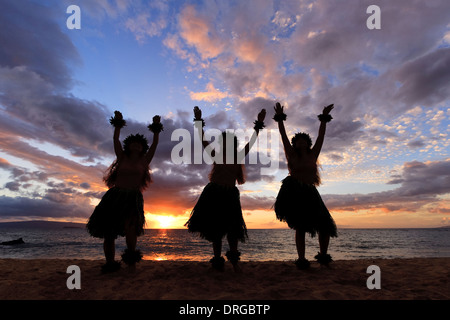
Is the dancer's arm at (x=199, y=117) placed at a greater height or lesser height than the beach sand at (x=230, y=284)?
greater

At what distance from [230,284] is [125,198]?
90.5 inches

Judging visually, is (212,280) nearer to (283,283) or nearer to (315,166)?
(283,283)

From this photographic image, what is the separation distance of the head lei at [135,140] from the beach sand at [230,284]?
87.2 inches

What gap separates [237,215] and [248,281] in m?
1.12

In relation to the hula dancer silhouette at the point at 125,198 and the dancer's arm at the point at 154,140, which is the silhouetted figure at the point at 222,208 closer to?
the dancer's arm at the point at 154,140

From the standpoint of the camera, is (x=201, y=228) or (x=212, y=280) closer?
(x=212, y=280)

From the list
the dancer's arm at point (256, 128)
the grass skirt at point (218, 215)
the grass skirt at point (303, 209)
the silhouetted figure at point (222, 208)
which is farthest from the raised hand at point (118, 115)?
the grass skirt at point (303, 209)

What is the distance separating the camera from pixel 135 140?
4.74m

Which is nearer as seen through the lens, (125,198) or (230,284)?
(230,284)

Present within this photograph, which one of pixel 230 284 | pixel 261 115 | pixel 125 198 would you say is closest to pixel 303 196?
Result: pixel 261 115

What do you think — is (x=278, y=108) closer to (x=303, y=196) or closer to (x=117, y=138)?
(x=303, y=196)

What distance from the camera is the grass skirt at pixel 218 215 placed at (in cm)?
432
